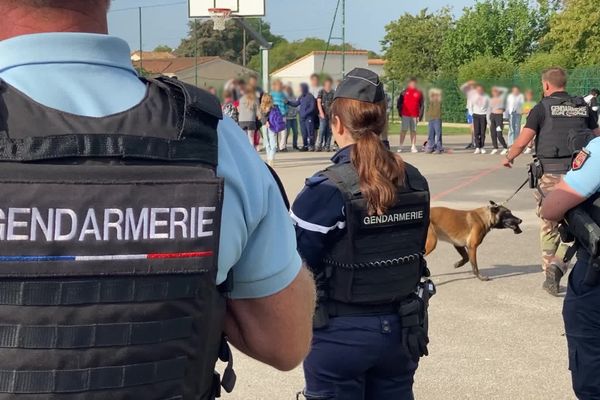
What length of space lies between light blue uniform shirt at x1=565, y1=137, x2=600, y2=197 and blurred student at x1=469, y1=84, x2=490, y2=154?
573 inches

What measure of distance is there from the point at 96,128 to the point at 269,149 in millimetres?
14083

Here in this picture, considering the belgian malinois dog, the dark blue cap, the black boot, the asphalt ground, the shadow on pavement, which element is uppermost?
the dark blue cap

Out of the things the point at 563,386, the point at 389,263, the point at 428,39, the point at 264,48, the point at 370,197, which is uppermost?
the point at 428,39

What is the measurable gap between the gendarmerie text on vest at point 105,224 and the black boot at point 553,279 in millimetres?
5474

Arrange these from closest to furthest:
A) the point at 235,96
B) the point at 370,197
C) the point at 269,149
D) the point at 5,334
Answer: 1. the point at 5,334
2. the point at 370,197
3. the point at 235,96
4. the point at 269,149

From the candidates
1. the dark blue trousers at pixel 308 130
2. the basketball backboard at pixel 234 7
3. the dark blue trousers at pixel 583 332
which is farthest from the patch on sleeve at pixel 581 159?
the basketball backboard at pixel 234 7

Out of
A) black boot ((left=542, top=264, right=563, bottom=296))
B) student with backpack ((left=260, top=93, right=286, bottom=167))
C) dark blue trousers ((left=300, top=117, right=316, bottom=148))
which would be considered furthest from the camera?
dark blue trousers ((left=300, top=117, right=316, bottom=148))

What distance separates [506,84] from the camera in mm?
17812

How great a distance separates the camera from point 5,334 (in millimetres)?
1309

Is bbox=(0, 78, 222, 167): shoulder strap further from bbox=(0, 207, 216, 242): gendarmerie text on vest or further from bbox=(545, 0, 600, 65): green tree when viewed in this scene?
bbox=(545, 0, 600, 65): green tree

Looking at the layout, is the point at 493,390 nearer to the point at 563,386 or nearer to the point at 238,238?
the point at 563,386

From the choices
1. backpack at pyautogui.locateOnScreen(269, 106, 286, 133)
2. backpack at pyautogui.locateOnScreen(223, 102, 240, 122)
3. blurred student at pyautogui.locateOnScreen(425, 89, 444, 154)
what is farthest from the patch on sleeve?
blurred student at pyautogui.locateOnScreen(425, 89, 444, 154)

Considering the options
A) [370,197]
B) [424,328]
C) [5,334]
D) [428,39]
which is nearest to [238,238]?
[5,334]

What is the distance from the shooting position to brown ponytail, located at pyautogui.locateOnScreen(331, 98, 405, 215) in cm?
284
